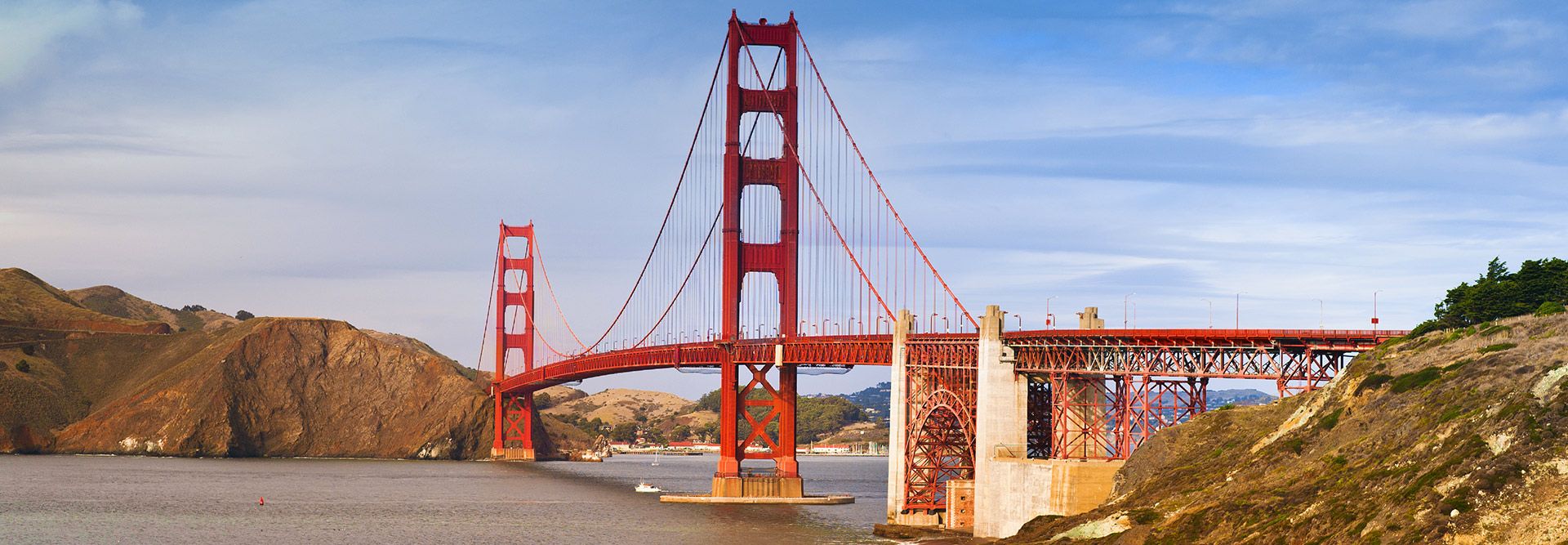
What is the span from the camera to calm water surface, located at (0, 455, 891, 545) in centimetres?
8138

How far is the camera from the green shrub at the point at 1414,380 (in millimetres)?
55750

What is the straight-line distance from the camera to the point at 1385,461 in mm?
51031

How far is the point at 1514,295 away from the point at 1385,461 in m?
27.6

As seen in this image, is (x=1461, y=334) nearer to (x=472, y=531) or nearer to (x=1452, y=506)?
(x=1452, y=506)

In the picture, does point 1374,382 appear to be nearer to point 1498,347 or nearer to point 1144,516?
point 1498,347

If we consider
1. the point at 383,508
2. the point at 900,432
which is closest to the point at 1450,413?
the point at 900,432

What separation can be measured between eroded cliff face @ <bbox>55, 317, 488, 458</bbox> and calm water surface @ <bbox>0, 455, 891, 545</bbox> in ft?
85.3

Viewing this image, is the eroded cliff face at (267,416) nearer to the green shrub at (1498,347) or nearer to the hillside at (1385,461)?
the hillside at (1385,461)

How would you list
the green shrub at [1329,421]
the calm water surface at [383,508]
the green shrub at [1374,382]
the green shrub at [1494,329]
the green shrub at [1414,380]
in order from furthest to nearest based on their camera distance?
the calm water surface at [383,508], the green shrub at [1494,329], the green shrub at [1374,382], the green shrub at [1329,421], the green shrub at [1414,380]

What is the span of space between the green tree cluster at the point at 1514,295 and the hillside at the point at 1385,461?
12.6 meters

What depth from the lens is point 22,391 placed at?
187875mm

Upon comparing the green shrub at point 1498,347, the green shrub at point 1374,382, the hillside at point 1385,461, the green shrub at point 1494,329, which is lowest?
the hillside at point 1385,461

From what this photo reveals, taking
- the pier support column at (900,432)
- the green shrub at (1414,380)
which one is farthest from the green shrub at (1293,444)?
the pier support column at (900,432)

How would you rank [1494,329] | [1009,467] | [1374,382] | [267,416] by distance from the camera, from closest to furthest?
[1374,382] → [1494,329] → [1009,467] → [267,416]
